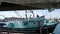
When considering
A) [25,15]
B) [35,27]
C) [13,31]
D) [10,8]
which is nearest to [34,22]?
[35,27]

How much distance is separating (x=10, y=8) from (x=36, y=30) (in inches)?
142

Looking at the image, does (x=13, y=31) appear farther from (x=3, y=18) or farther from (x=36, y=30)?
(x=3, y=18)

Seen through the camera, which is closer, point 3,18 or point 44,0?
point 44,0

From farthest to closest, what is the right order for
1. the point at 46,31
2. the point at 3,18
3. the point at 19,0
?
the point at 3,18
the point at 46,31
the point at 19,0

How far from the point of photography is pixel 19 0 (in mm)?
3951

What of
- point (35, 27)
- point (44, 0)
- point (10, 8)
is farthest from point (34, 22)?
point (44, 0)

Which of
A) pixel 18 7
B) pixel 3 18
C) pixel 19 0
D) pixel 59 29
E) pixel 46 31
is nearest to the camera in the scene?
pixel 19 0

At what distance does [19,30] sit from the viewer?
366 inches

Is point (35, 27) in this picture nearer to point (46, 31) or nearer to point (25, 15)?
point (46, 31)

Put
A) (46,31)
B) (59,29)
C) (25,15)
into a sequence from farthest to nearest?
(25,15) < (46,31) < (59,29)

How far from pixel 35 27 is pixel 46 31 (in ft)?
3.84

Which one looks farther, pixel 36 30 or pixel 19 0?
pixel 36 30

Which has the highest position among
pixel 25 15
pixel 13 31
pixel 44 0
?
pixel 44 0

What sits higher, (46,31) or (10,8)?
(10,8)
